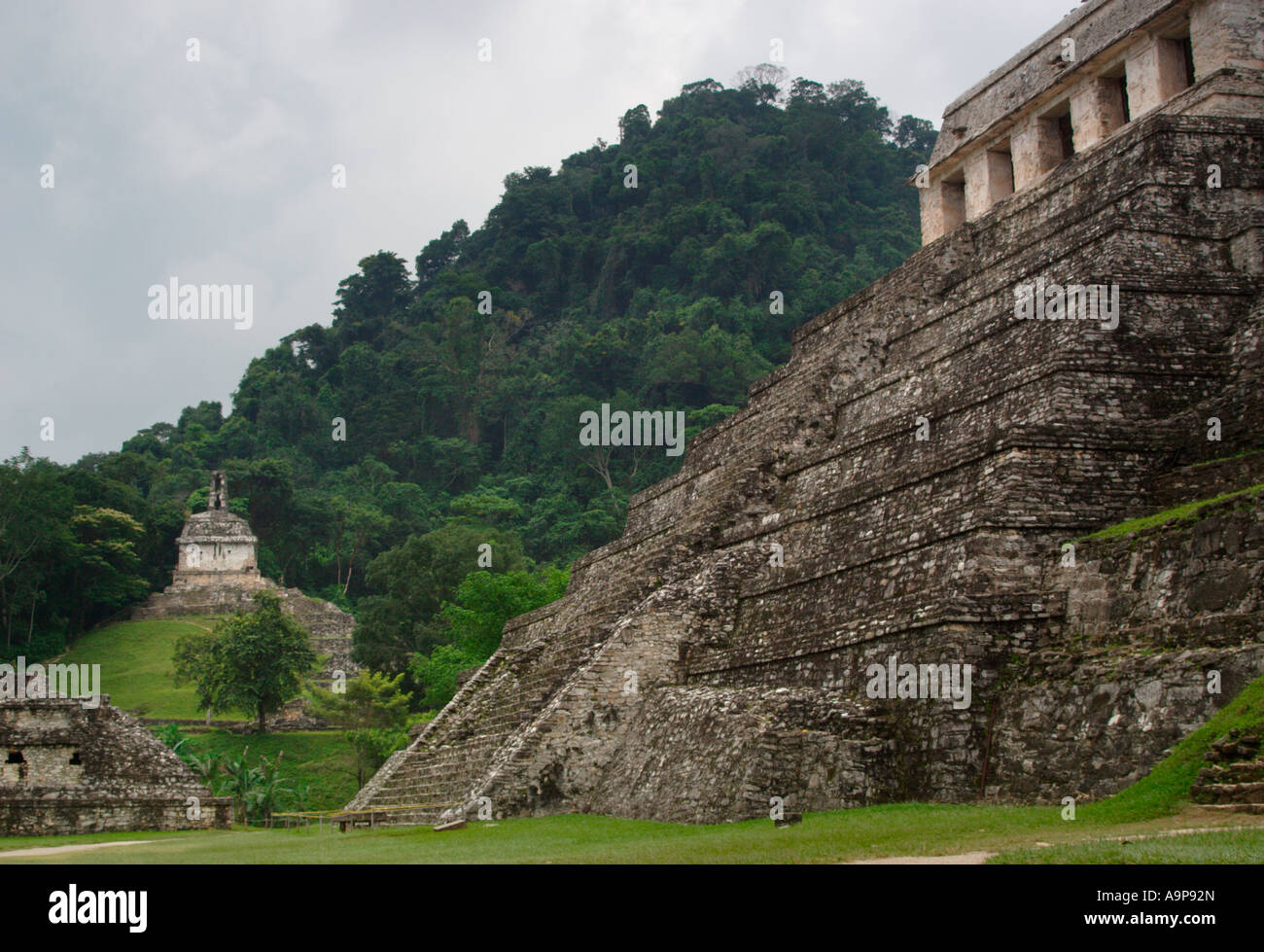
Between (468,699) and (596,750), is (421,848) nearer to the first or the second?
(596,750)

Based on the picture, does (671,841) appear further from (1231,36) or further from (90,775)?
(1231,36)

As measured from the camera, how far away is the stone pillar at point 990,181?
78.1ft

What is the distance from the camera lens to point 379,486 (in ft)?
271

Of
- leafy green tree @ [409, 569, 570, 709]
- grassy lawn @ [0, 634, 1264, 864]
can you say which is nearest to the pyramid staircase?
grassy lawn @ [0, 634, 1264, 864]

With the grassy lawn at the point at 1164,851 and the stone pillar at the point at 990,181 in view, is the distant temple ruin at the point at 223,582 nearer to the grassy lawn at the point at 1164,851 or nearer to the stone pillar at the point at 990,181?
the stone pillar at the point at 990,181

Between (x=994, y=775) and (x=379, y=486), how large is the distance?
73200mm

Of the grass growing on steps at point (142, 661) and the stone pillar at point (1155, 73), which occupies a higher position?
the stone pillar at point (1155, 73)

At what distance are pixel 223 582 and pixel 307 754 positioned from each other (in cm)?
3232

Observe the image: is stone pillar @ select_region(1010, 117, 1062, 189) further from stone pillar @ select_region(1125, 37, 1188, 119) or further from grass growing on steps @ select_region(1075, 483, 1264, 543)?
grass growing on steps @ select_region(1075, 483, 1264, 543)

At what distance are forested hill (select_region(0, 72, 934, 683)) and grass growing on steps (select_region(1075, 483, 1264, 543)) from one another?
41.9 meters

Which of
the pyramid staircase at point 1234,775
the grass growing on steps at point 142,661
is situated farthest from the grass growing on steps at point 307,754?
the pyramid staircase at point 1234,775

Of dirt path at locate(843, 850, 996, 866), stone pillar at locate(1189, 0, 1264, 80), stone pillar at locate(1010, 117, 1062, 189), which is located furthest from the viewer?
stone pillar at locate(1010, 117, 1062, 189)

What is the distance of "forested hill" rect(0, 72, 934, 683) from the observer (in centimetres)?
6762

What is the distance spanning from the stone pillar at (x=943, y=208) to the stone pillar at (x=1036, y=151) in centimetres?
235
